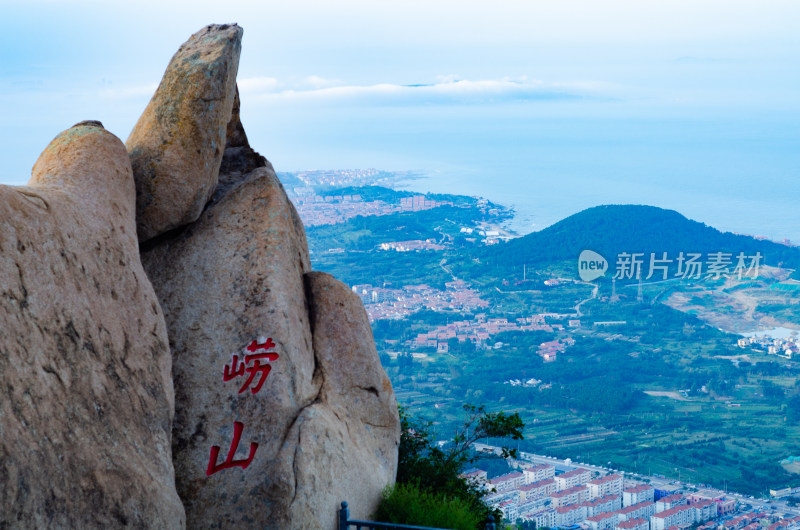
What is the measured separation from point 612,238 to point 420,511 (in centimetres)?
6333

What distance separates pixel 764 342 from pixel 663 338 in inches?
349

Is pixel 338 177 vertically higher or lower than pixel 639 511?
higher

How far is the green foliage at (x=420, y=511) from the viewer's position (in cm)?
745

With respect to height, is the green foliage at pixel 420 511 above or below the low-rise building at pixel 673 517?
above

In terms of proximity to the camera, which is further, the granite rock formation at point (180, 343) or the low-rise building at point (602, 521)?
the low-rise building at point (602, 521)

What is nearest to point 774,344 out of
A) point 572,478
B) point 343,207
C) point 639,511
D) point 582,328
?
point 582,328

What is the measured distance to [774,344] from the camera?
61031 millimetres

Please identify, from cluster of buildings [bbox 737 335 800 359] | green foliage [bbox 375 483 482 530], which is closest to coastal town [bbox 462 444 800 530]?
green foliage [bbox 375 483 482 530]

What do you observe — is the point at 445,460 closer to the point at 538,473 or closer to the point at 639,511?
the point at 639,511

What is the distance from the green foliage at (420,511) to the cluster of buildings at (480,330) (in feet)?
146

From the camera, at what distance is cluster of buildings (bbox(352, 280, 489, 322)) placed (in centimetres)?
5588

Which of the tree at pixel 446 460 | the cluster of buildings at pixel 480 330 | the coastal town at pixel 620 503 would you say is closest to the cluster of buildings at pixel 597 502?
the coastal town at pixel 620 503

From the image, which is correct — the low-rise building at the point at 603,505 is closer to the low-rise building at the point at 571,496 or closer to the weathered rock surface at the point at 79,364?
the low-rise building at the point at 571,496

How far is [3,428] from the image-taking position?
4.48 metres
